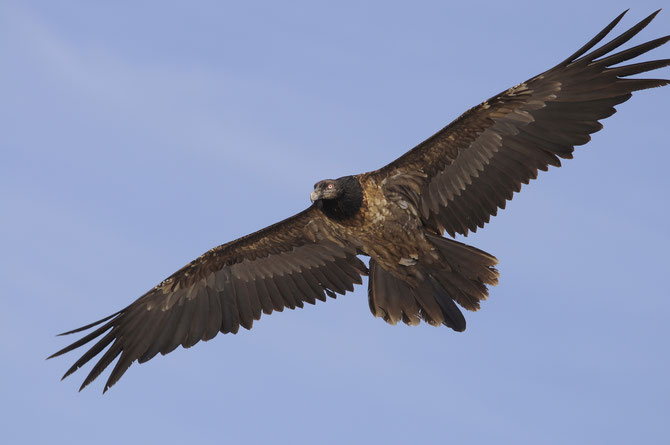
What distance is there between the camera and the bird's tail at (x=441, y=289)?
38.2ft

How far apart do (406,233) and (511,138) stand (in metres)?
1.62

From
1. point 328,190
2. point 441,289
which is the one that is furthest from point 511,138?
point 328,190

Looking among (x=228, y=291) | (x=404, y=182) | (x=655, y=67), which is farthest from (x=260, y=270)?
(x=655, y=67)

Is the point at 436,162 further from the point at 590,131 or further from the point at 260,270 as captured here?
the point at 260,270

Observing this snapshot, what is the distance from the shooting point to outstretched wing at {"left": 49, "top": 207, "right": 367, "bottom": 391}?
41.7ft

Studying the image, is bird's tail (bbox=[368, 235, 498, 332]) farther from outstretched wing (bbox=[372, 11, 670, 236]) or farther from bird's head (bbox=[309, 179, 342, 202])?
bird's head (bbox=[309, 179, 342, 202])

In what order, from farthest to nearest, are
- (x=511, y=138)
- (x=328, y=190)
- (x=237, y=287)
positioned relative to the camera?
(x=237, y=287) < (x=328, y=190) < (x=511, y=138)

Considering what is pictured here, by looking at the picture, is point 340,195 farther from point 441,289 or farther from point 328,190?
point 441,289

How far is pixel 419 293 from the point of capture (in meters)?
12.0

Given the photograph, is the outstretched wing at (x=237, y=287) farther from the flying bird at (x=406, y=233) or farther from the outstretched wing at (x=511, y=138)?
the outstretched wing at (x=511, y=138)

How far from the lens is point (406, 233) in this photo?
11820 mm

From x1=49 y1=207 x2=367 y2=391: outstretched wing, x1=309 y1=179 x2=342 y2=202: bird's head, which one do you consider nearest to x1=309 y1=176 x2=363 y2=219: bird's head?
x1=309 y1=179 x2=342 y2=202: bird's head

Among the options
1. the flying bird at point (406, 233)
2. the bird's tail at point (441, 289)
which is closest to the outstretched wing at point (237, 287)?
the flying bird at point (406, 233)

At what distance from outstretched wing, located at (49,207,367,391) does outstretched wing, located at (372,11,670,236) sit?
56.8 inches
